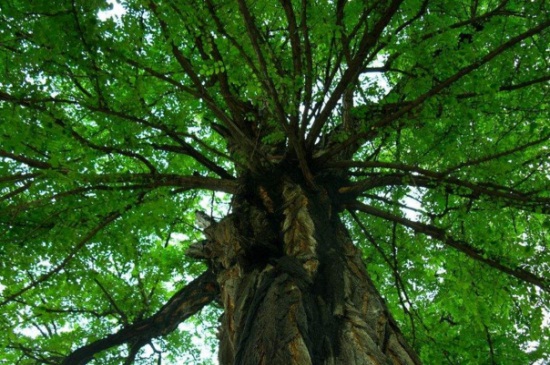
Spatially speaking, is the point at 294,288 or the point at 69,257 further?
the point at 69,257

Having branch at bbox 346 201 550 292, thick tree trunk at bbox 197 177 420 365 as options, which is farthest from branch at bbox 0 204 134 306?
branch at bbox 346 201 550 292

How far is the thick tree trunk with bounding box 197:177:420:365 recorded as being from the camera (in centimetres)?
240

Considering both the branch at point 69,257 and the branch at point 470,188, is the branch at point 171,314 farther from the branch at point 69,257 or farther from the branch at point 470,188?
the branch at point 470,188

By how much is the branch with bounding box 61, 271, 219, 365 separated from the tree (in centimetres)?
2

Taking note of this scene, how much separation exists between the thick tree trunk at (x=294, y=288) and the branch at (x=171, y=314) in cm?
47

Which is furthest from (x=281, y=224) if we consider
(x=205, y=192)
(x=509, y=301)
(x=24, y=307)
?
(x=205, y=192)

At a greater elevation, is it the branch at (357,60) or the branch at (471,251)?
the branch at (357,60)

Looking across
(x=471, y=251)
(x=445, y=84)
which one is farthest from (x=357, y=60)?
(x=471, y=251)

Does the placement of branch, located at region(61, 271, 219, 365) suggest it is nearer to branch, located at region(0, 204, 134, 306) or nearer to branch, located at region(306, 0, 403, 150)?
branch, located at region(0, 204, 134, 306)

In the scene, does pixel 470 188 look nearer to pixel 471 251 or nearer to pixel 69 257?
pixel 471 251

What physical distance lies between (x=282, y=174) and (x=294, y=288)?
1.53m

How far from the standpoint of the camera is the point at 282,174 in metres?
4.08

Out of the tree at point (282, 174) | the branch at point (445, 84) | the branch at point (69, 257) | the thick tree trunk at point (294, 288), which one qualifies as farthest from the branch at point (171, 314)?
the branch at point (445, 84)

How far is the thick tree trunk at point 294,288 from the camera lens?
240 centimetres
